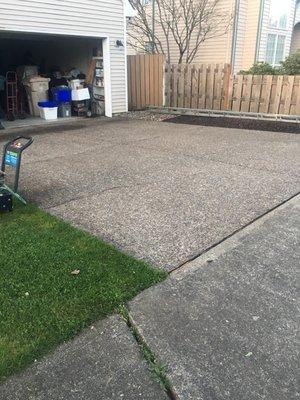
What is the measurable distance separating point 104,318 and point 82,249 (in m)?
1.03

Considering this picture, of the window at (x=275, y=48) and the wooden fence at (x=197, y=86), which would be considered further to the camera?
the window at (x=275, y=48)

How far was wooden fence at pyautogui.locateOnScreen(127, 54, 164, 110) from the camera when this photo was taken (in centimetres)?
1283

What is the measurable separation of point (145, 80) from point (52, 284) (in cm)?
1138

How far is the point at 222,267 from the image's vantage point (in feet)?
10.7

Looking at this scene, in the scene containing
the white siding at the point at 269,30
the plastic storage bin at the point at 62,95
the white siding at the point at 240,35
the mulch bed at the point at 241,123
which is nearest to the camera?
the mulch bed at the point at 241,123

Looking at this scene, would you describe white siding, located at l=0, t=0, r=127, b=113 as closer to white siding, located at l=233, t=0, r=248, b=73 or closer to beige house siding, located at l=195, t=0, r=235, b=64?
beige house siding, located at l=195, t=0, r=235, b=64

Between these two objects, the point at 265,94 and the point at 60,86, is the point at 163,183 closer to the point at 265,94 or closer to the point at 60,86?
the point at 265,94

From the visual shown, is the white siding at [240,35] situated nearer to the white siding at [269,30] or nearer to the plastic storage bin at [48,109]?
the white siding at [269,30]

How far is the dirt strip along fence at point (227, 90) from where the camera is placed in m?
10.6

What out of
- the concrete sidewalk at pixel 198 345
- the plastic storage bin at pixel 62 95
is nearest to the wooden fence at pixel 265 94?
the plastic storage bin at pixel 62 95

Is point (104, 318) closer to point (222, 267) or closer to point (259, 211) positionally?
point (222, 267)

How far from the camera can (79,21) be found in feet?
35.5

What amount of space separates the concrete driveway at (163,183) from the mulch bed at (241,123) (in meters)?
0.69

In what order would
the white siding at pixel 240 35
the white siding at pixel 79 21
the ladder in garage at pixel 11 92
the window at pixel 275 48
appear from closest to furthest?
the white siding at pixel 79 21
the ladder in garage at pixel 11 92
the white siding at pixel 240 35
the window at pixel 275 48
